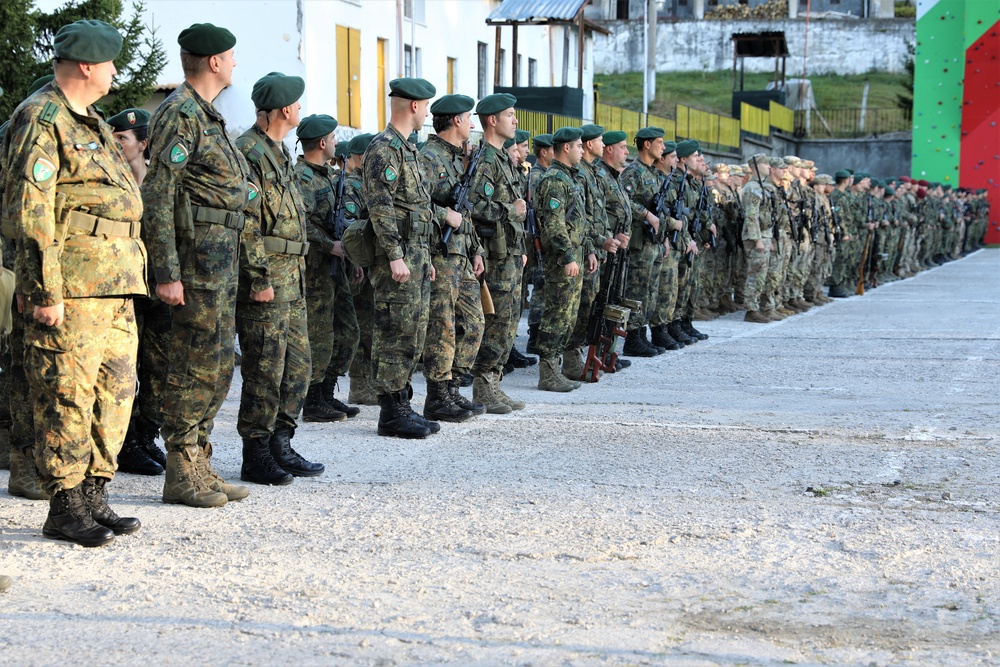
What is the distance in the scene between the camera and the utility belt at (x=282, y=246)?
5.71 meters

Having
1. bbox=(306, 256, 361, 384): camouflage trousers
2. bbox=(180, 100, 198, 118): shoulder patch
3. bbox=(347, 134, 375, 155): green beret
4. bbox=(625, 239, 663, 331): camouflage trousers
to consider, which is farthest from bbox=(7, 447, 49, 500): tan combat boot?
bbox=(625, 239, 663, 331): camouflage trousers

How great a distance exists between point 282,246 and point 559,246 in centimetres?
353

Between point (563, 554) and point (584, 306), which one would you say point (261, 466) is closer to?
point (563, 554)

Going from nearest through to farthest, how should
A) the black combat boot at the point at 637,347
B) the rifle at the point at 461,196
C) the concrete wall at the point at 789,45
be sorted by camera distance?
the rifle at the point at 461,196 < the black combat boot at the point at 637,347 < the concrete wall at the point at 789,45

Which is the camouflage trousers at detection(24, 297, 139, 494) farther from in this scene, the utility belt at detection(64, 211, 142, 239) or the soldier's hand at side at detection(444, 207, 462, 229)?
the soldier's hand at side at detection(444, 207, 462, 229)

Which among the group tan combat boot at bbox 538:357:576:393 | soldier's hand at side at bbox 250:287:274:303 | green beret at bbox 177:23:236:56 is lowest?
tan combat boot at bbox 538:357:576:393

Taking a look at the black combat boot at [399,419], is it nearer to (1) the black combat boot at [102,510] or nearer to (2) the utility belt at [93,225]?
(1) the black combat boot at [102,510]

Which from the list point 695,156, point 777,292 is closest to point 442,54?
point 777,292

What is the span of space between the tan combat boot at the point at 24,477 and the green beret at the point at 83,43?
1.80 meters

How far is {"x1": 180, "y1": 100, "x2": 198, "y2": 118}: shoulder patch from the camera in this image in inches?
206

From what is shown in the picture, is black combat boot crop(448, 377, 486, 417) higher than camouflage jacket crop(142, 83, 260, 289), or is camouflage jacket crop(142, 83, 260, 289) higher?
camouflage jacket crop(142, 83, 260, 289)

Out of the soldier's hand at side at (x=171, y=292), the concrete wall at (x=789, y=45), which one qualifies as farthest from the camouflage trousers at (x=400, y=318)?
the concrete wall at (x=789, y=45)

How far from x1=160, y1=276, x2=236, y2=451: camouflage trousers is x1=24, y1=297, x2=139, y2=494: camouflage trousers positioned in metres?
0.46

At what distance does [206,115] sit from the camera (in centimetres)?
532
